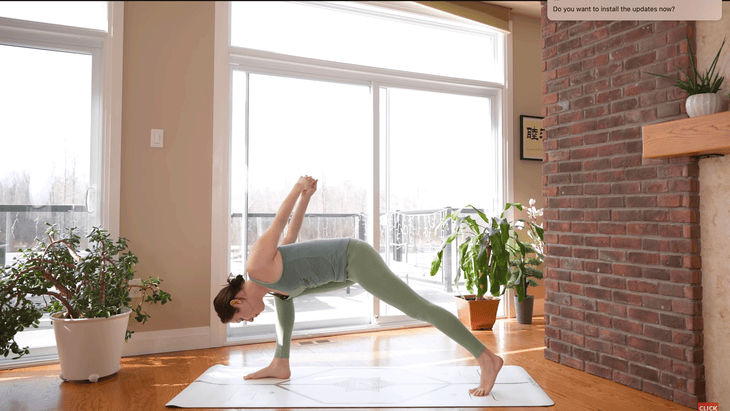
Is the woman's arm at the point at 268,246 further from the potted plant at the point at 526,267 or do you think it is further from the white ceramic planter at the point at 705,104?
the potted plant at the point at 526,267

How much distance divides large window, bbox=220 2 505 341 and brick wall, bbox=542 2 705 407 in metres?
1.20

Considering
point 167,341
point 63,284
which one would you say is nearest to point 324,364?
point 167,341

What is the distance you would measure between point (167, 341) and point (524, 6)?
11.9 feet

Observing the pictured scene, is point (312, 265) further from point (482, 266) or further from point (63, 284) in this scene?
point (482, 266)

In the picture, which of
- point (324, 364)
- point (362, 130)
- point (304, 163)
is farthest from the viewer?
point (362, 130)

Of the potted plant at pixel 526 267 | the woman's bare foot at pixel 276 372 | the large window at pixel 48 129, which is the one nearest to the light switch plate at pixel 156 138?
the large window at pixel 48 129

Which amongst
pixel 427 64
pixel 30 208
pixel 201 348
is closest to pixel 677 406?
pixel 201 348

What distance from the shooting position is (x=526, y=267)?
11.9ft

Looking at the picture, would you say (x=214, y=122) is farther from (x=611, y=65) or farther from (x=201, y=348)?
(x=611, y=65)

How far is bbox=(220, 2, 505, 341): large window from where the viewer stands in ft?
10.4

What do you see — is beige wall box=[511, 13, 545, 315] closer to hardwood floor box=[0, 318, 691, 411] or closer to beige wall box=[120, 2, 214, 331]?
hardwood floor box=[0, 318, 691, 411]

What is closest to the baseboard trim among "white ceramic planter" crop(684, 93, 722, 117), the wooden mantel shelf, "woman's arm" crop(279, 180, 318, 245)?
"woman's arm" crop(279, 180, 318, 245)

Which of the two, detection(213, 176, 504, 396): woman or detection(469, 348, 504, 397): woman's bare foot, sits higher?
detection(213, 176, 504, 396): woman

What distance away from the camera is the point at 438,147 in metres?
3.80
